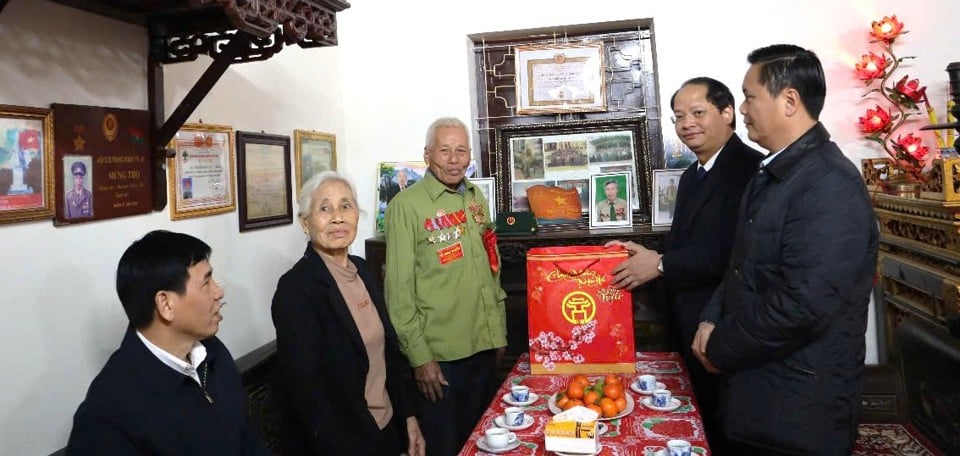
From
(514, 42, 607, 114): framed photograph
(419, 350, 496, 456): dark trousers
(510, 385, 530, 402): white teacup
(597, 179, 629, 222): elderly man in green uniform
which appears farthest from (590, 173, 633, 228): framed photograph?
(510, 385, 530, 402): white teacup

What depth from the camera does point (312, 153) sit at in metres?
3.06

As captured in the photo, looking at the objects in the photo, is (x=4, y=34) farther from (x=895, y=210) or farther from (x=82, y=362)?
(x=895, y=210)

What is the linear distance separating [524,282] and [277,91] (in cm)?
139

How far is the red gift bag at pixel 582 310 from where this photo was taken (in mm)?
1945

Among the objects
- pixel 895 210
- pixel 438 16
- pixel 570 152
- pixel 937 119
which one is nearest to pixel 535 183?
pixel 570 152

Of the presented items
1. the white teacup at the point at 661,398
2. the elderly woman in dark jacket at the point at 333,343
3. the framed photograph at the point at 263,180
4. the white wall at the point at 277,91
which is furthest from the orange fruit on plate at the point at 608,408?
the framed photograph at the point at 263,180

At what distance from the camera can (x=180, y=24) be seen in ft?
6.46

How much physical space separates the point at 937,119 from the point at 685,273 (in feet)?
5.72

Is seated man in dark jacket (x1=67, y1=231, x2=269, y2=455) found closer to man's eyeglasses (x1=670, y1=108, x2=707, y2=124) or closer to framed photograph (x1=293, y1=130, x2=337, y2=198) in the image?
framed photograph (x1=293, y1=130, x2=337, y2=198)

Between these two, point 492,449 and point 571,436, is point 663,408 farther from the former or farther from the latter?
point 492,449

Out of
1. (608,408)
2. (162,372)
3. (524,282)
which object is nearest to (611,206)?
(524,282)

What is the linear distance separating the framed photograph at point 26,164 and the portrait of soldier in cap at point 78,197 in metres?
0.05

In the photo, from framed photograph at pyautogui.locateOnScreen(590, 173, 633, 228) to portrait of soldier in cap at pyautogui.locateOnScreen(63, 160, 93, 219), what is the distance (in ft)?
6.85

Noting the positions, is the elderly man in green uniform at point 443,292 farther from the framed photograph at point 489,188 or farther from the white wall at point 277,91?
the framed photograph at point 489,188
